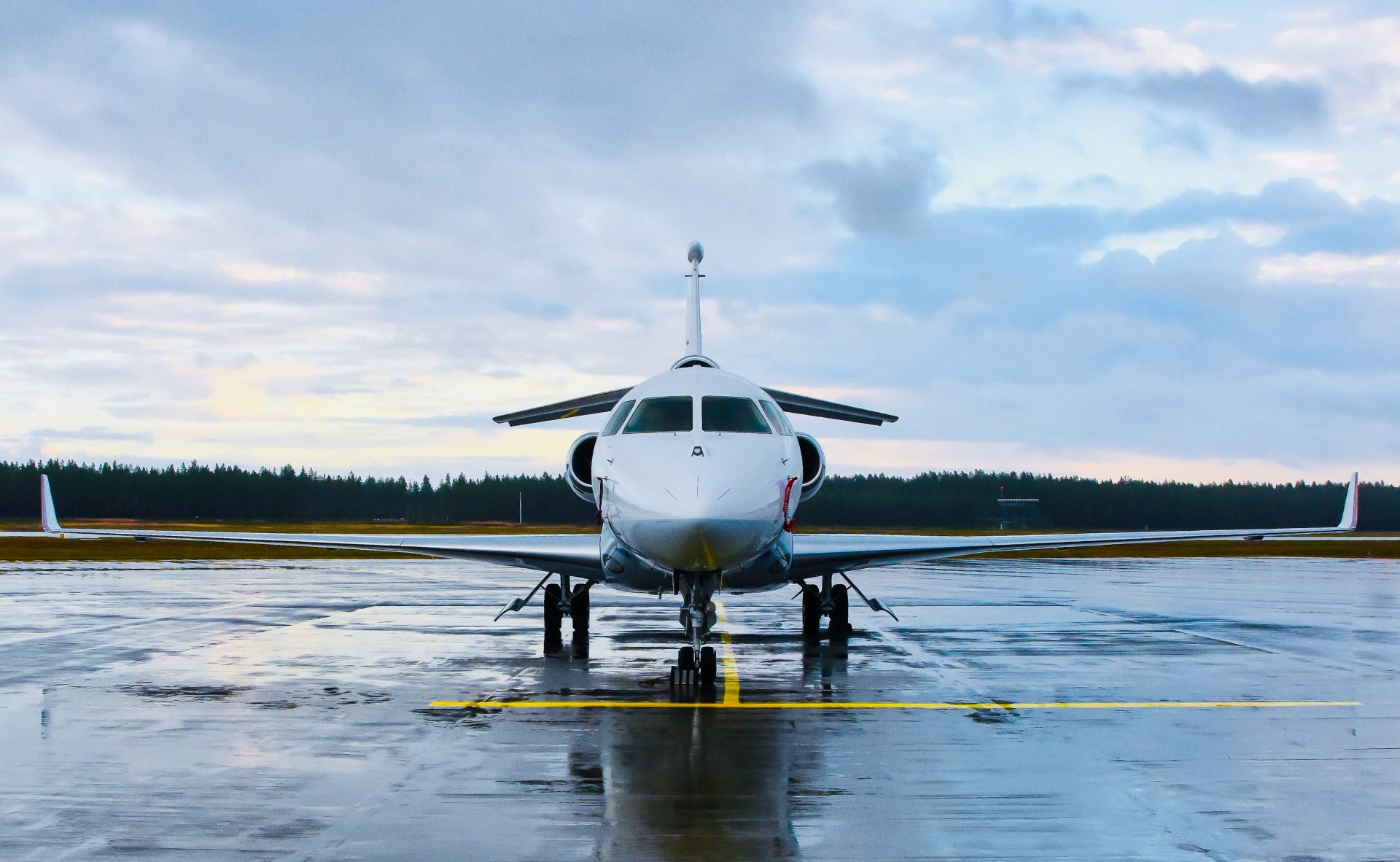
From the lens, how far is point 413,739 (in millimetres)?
9094

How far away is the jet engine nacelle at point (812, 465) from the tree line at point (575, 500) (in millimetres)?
76155

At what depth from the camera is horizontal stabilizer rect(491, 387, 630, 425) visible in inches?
687

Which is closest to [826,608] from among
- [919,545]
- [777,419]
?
[919,545]

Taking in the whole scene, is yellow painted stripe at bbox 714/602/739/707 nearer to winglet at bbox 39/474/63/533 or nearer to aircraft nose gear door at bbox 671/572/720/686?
aircraft nose gear door at bbox 671/572/720/686

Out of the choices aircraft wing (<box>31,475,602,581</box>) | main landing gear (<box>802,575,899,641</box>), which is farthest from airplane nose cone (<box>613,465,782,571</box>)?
main landing gear (<box>802,575,899,641</box>)

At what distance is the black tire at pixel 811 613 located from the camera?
1656 centimetres

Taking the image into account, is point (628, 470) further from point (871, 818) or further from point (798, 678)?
point (871, 818)

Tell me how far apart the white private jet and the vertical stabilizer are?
9.69 ft

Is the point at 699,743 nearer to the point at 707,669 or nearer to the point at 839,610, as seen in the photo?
the point at 707,669

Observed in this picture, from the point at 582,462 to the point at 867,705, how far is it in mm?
5869

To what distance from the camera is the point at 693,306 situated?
20469 millimetres

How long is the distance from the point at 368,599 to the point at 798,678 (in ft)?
47.5

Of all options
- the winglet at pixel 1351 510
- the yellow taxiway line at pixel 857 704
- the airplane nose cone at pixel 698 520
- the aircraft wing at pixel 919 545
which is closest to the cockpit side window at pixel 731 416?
the airplane nose cone at pixel 698 520

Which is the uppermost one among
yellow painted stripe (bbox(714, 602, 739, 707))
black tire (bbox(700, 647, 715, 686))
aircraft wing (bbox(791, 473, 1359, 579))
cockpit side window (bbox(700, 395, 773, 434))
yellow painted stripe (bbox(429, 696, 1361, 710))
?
cockpit side window (bbox(700, 395, 773, 434))
